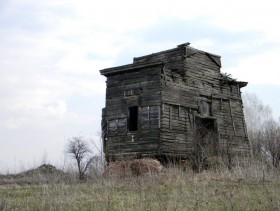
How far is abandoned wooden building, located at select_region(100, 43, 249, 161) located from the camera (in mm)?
21734

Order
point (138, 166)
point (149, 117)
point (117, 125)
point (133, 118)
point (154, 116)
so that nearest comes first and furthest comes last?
point (138, 166) < point (154, 116) < point (149, 117) < point (117, 125) < point (133, 118)

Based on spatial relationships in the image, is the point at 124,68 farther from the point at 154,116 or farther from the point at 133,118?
the point at 154,116

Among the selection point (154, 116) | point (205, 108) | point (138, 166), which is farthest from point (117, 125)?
point (205, 108)

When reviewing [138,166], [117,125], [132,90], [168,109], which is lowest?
[138,166]

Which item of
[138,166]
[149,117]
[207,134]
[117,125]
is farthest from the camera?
[207,134]

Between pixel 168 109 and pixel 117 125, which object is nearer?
pixel 168 109

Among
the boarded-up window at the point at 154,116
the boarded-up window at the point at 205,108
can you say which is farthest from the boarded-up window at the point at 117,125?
the boarded-up window at the point at 205,108

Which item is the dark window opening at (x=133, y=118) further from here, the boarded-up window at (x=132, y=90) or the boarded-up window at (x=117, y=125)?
the boarded-up window at (x=132, y=90)

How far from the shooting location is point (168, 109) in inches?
867

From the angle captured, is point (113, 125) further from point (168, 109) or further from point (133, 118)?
point (168, 109)

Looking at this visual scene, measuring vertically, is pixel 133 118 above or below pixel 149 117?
above

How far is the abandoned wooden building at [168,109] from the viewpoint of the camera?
21734 mm

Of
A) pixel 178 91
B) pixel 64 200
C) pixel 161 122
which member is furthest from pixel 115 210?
pixel 178 91

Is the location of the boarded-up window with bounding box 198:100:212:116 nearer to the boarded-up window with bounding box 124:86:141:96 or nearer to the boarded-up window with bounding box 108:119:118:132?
the boarded-up window with bounding box 124:86:141:96
